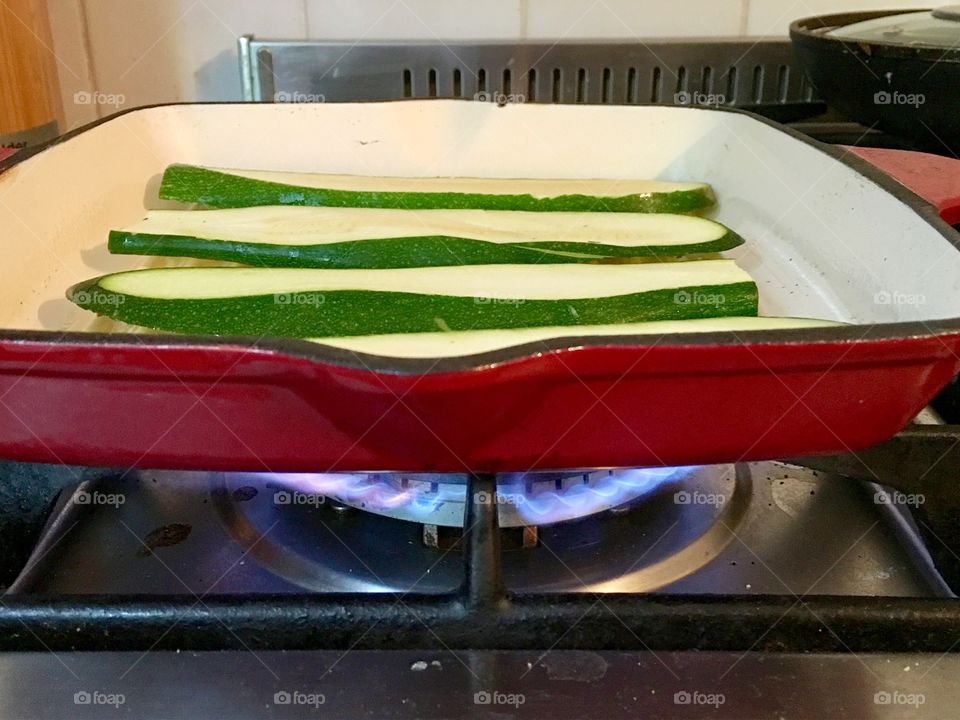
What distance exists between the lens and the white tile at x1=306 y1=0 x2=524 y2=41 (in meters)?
1.04

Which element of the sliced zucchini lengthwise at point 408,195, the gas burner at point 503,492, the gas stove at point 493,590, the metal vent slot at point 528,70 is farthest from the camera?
the metal vent slot at point 528,70

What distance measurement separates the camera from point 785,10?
3.48ft

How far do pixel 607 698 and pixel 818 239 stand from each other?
45 centimetres

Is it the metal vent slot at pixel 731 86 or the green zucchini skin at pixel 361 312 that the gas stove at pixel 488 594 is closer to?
the green zucchini skin at pixel 361 312

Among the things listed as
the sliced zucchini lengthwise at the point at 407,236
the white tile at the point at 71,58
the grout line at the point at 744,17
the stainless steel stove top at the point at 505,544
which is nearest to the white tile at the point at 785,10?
the grout line at the point at 744,17

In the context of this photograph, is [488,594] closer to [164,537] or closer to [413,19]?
[164,537]

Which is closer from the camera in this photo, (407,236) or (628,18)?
(407,236)

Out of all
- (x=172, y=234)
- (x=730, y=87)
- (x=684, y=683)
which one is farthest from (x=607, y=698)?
(x=730, y=87)

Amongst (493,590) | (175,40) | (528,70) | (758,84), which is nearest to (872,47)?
(758,84)

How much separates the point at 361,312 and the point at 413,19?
23.4 inches

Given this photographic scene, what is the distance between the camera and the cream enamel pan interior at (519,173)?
0.64 meters

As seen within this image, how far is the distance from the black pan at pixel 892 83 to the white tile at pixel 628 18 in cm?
20

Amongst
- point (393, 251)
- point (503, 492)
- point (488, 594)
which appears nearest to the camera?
point (488, 594)

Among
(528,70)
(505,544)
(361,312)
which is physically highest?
(528,70)
